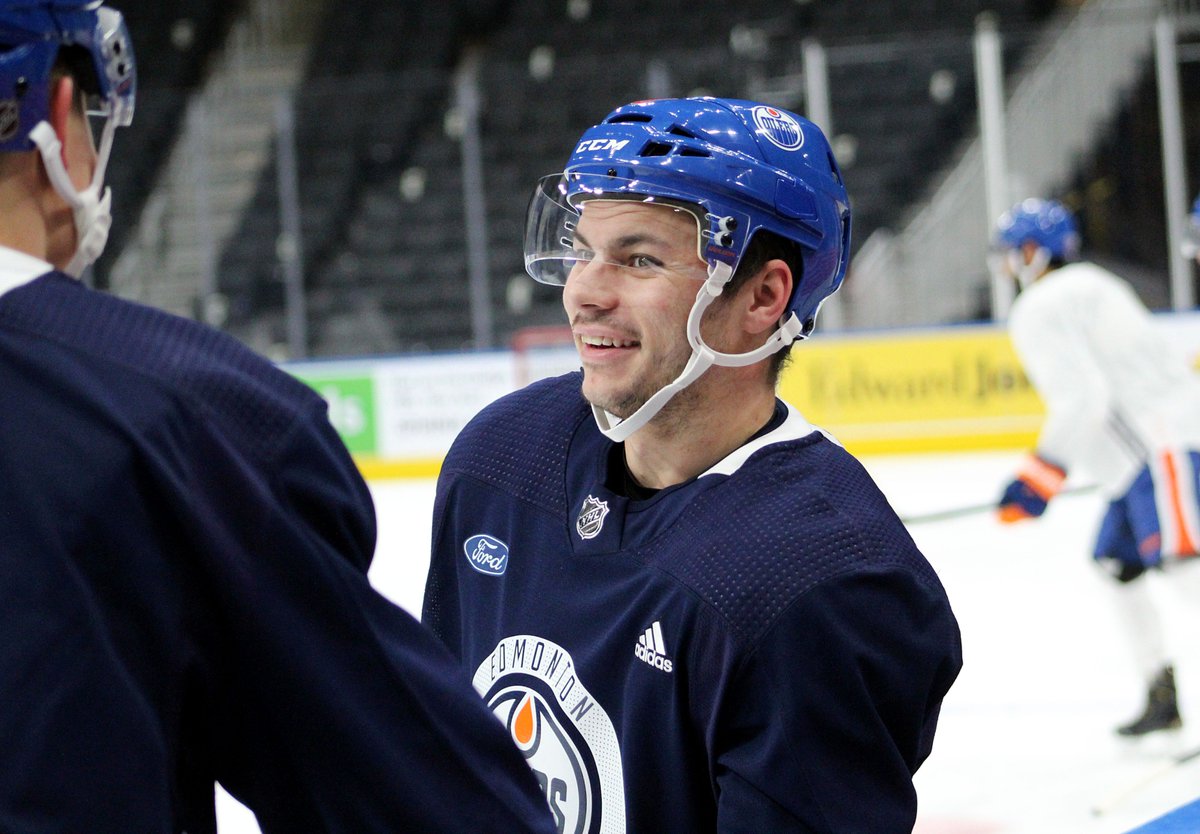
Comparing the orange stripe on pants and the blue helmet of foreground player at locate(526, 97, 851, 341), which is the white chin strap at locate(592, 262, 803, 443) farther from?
the orange stripe on pants

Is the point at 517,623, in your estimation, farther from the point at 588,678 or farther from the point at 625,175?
the point at 625,175

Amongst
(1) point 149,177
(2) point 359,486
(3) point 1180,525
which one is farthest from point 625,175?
(1) point 149,177

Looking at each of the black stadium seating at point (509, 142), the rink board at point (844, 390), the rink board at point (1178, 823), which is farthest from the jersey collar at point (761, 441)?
the black stadium seating at point (509, 142)

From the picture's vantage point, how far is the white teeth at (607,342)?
1.48 meters

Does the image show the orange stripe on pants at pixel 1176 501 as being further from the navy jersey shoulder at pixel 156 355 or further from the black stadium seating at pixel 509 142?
the black stadium seating at pixel 509 142

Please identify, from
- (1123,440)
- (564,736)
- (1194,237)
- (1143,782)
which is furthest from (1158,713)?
(564,736)

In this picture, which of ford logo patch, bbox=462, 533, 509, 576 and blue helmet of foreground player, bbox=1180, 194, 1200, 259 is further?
blue helmet of foreground player, bbox=1180, 194, 1200, 259

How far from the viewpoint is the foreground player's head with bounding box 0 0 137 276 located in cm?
81

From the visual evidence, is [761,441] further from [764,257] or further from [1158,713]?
[1158,713]

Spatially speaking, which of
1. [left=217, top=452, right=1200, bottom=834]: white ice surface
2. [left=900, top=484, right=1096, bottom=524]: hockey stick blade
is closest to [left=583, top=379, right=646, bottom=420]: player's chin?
[left=217, top=452, right=1200, bottom=834]: white ice surface

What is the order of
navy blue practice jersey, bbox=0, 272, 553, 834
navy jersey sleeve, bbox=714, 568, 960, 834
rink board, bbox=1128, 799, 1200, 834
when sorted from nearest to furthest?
1. navy blue practice jersey, bbox=0, 272, 553, 834
2. navy jersey sleeve, bbox=714, 568, 960, 834
3. rink board, bbox=1128, 799, 1200, 834

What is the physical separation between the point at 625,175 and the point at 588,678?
1.45ft

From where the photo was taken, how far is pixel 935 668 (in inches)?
50.1

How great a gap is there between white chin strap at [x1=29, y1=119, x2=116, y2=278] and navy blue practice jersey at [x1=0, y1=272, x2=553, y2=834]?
54mm
